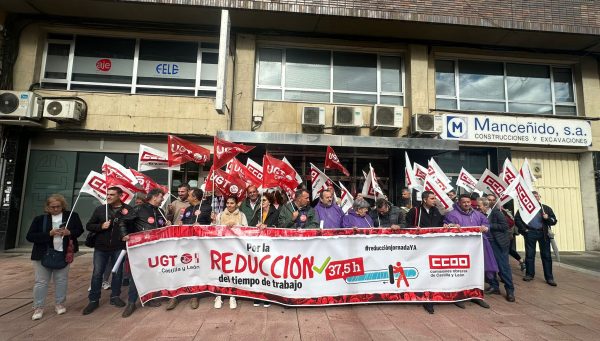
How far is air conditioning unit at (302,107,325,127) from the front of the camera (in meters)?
9.85

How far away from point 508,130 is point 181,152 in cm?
1014

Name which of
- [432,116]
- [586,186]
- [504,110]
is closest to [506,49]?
[504,110]

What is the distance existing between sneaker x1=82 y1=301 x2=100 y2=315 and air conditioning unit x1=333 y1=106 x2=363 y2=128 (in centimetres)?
749

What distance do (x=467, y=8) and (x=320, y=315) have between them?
33.6 feet

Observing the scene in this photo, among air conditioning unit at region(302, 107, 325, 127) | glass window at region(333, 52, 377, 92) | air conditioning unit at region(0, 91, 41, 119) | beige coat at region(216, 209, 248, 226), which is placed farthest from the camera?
glass window at region(333, 52, 377, 92)

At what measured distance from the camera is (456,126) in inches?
411

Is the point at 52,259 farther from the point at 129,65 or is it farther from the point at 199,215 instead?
the point at 129,65

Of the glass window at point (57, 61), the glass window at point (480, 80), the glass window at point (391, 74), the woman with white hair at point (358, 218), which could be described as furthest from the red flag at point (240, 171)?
the glass window at point (480, 80)

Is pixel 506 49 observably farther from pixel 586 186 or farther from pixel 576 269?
pixel 576 269

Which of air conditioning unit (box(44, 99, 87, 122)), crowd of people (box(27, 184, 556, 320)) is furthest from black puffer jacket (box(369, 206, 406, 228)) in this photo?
air conditioning unit (box(44, 99, 87, 122))

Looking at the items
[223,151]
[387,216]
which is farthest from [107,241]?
[387,216]

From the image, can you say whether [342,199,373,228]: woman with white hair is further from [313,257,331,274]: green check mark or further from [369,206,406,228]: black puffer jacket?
[313,257,331,274]: green check mark

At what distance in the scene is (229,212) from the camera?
5578 millimetres

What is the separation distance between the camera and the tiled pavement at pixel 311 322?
4.07m
